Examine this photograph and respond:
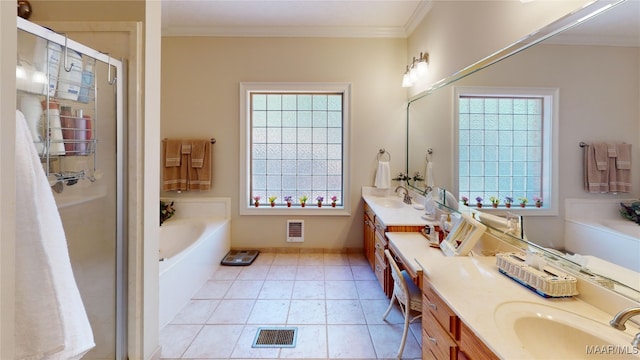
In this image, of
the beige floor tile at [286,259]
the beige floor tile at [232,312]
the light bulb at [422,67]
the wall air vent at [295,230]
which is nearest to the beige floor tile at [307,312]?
the beige floor tile at [232,312]

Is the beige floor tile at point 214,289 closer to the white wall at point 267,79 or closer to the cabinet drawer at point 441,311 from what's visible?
the white wall at point 267,79

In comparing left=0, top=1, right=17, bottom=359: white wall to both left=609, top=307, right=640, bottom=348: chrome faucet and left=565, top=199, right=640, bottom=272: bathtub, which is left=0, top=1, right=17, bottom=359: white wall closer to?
left=609, top=307, right=640, bottom=348: chrome faucet

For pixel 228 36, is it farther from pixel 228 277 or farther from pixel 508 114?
pixel 508 114

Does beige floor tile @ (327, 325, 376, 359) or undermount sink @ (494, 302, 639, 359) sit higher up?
undermount sink @ (494, 302, 639, 359)

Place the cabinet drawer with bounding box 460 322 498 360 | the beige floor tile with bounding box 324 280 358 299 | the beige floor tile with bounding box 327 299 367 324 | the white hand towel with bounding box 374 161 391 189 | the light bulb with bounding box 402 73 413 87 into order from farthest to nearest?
the white hand towel with bounding box 374 161 391 189, the light bulb with bounding box 402 73 413 87, the beige floor tile with bounding box 324 280 358 299, the beige floor tile with bounding box 327 299 367 324, the cabinet drawer with bounding box 460 322 498 360

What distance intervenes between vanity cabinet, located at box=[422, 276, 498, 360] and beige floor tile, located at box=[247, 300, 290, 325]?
1241 mm

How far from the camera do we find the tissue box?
47.5 inches

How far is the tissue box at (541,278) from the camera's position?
3.96 ft

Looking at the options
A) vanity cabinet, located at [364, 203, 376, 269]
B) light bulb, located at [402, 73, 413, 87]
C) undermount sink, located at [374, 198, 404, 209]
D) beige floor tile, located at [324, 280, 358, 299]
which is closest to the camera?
beige floor tile, located at [324, 280, 358, 299]

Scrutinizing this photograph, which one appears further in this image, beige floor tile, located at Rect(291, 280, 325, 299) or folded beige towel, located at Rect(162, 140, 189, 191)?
folded beige towel, located at Rect(162, 140, 189, 191)

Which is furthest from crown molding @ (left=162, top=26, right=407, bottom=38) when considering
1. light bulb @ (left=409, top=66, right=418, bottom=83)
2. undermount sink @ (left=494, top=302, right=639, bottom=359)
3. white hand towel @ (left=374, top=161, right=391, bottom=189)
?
undermount sink @ (left=494, top=302, right=639, bottom=359)

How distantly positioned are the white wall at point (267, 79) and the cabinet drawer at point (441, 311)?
244cm

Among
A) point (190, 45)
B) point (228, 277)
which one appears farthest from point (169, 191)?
point (190, 45)

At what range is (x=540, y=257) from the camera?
54.7 inches
